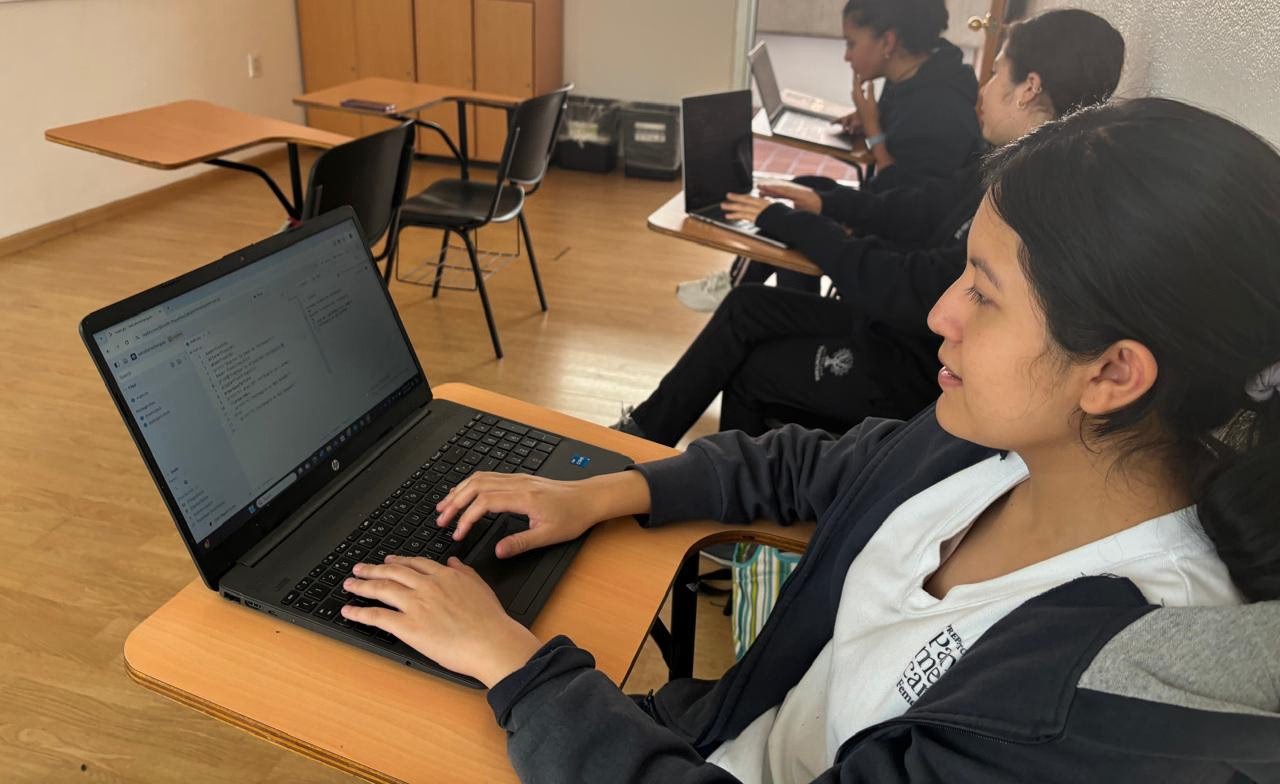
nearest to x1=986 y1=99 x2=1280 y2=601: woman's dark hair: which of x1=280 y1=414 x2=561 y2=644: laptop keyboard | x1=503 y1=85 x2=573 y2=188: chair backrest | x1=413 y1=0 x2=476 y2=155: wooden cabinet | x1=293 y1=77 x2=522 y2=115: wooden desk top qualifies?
x1=280 y1=414 x2=561 y2=644: laptop keyboard

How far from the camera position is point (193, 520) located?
2.62ft

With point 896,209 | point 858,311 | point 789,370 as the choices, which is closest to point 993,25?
point 896,209

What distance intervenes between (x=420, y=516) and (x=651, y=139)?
15.6 ft

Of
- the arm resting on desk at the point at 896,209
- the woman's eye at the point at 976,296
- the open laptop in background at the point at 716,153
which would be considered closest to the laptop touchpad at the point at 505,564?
the woman's eye at the point at 976,296

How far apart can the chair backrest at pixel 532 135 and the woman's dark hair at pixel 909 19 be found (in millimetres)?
1025

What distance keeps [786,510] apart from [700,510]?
100 mm

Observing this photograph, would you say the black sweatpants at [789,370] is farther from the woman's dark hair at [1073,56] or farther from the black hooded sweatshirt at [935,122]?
the black hooded sweatshirt at [935,122]

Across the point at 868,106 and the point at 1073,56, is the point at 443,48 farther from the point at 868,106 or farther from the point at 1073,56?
the point at 1073,56

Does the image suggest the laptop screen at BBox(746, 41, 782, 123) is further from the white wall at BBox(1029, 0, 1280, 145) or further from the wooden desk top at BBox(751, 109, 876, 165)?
the white wall at BBox(1029, 0, 1280, 145)

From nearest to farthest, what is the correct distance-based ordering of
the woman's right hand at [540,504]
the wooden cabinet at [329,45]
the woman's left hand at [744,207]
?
the woman's right hand at [540,504] < the woman's left hand at [744,207] < the wooden cabinet at [329,45]

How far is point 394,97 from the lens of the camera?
145 inches

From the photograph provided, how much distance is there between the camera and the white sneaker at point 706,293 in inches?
137

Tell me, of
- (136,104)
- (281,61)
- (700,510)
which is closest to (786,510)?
(700,510)

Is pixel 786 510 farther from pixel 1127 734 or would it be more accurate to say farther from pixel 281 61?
pixel 281 61
